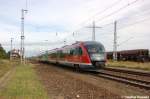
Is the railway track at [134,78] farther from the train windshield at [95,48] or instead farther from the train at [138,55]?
the train at [138,55]

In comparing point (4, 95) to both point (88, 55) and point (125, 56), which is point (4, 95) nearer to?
point (88, 55)

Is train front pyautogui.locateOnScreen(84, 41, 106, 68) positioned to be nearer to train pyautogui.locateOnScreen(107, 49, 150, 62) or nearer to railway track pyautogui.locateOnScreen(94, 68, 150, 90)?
railway track pyautogui.locateOnScreen(94, 68, 150, 90)

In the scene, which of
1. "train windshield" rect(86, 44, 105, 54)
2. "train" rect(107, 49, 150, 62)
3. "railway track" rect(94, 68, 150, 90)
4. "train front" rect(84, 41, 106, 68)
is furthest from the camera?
"train" rect(107, 49, 150, 62)

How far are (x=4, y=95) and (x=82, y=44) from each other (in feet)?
59.1

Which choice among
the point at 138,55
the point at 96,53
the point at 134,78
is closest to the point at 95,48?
the point at 96,53

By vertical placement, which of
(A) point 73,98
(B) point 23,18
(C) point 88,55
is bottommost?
(A) point 73,98

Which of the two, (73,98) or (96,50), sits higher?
(96,50)

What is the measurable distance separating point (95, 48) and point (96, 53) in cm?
64

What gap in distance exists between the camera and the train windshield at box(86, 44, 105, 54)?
29.7 meters

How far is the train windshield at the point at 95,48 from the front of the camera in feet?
97.5

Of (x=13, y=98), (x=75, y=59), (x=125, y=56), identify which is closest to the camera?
(x=13, y=98)

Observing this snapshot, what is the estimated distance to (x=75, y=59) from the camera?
Result: 1292 inches

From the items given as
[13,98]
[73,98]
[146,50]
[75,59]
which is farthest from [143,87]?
[146,50]

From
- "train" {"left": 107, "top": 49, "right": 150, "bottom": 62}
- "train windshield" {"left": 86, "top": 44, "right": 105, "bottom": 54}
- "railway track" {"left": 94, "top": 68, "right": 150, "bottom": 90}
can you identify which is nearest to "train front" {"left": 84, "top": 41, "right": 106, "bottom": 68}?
"train windshield" {"left": 86, "top": 44, "right": 105, "bottom": 54}
